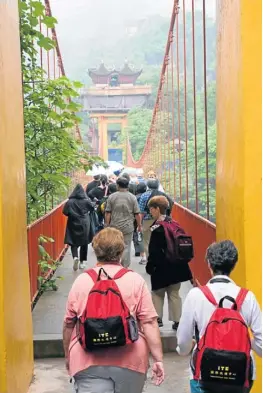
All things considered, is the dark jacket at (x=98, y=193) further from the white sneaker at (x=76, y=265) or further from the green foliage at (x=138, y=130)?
the green foliage at (x=138, y=130)

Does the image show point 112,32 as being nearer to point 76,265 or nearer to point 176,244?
point 76,265

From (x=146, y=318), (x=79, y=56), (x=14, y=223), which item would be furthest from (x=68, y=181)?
(x=79, y=56)

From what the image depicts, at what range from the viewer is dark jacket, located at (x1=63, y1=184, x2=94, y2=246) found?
8.83m

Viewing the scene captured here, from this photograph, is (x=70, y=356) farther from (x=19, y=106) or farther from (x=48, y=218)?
(x=48, y=218)

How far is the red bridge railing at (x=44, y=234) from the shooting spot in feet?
21.7

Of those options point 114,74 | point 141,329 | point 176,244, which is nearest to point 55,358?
point 176,244

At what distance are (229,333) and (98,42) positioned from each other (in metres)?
95.3

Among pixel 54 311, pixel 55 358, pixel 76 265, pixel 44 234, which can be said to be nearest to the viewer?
pixel 55 358

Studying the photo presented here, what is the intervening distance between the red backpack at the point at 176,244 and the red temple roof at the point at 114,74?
59739mm

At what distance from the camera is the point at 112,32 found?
323 feet

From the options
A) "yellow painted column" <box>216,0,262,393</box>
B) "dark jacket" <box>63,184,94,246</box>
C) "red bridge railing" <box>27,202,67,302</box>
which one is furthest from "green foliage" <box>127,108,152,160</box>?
"yellow painted column" <box>216,0,262,393</box>

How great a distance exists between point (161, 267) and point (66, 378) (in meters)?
1.09

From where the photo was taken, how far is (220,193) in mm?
4449

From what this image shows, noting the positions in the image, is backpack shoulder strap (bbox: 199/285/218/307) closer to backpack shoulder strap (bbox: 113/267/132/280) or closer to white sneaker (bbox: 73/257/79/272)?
backpack shoulder strap (bbox: 113/267/132/280)
